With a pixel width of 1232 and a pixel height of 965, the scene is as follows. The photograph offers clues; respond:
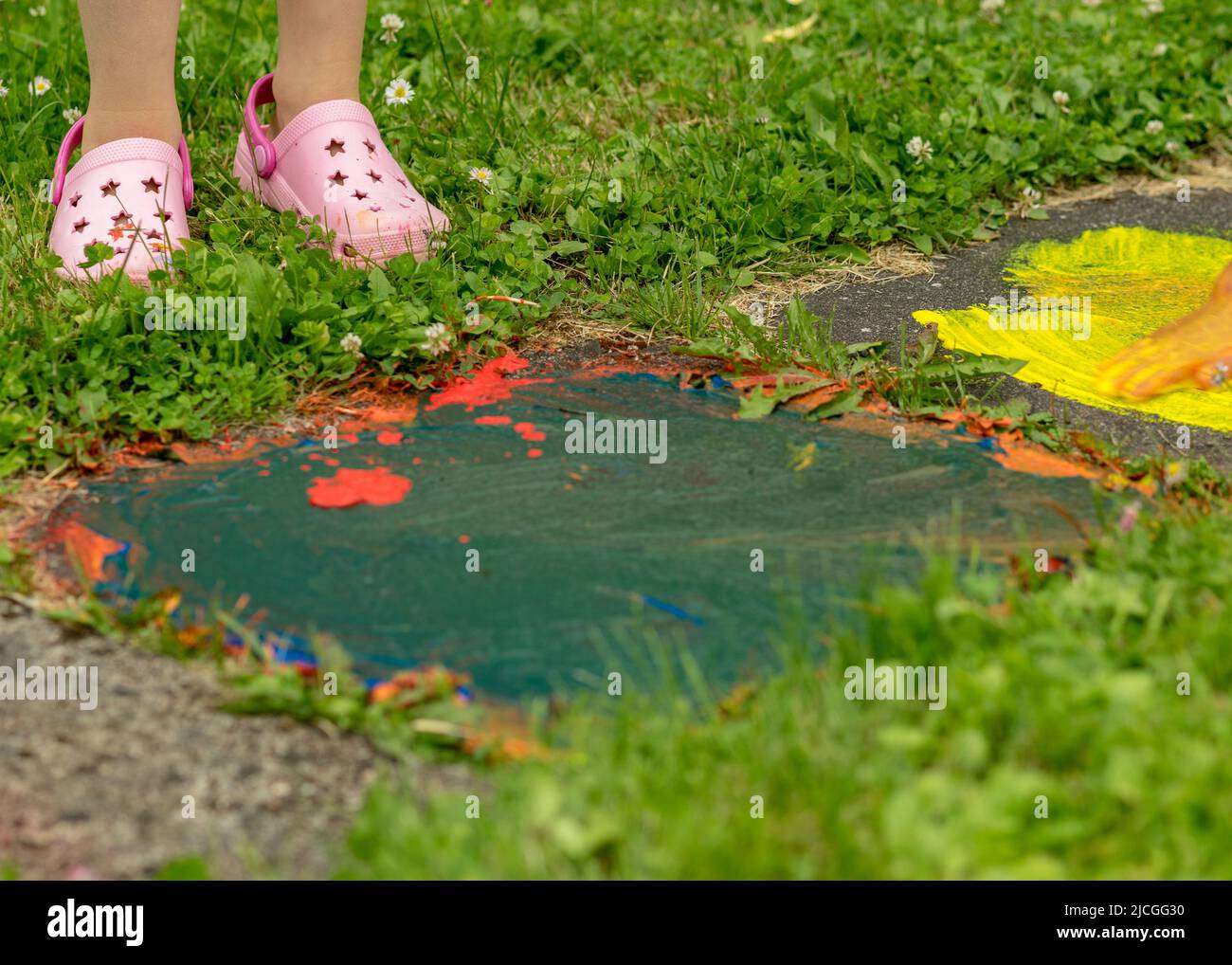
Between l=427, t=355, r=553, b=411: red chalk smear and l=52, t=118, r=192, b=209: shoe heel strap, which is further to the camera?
l=52, t=118, r=192, b=209: shoe heel strap

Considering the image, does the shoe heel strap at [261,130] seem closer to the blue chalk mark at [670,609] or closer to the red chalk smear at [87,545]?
the red chalk smear at [87,545]

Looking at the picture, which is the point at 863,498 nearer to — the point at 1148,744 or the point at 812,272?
the point at 1148,744

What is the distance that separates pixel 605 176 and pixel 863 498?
161 cm

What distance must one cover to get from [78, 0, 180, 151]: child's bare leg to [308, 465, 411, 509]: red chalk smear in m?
1.15

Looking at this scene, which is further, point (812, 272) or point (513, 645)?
point (812, 272)

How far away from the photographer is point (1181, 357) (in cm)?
297

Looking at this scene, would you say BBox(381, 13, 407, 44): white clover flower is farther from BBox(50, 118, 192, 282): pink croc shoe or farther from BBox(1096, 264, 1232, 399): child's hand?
BBox(1096, 264, 1232, 399): child's hand

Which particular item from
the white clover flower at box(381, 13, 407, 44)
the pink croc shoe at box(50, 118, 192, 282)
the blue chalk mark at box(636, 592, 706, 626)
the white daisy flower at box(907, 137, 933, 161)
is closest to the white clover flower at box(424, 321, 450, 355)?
the pink croc shoe at box(50, 118, 192, 282)

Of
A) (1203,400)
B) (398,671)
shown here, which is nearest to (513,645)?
(398,671)

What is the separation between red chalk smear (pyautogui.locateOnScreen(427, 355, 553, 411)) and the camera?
2.83 m

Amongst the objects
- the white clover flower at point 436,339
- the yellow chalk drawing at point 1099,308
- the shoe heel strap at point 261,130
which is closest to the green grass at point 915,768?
the yellow chalk drawing at point 1099,308

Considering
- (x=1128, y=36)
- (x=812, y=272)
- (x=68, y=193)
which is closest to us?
(x=68, y=193)
